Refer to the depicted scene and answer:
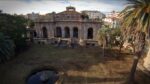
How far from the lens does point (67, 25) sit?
7000 centimetres

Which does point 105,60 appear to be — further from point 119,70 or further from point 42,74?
point 42,74

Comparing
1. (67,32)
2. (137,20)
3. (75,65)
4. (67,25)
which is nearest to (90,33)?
(67,32)

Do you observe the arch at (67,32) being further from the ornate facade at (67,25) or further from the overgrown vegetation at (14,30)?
the overgrown vegetation at (14,30)

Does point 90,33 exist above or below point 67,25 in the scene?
below

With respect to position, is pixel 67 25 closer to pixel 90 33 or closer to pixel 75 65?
pixel 90 33

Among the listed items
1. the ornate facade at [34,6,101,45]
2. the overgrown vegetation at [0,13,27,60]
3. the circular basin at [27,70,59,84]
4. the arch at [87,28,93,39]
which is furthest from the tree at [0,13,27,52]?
the arch at [87,28,93,39]

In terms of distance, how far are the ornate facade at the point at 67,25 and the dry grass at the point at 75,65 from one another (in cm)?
1657

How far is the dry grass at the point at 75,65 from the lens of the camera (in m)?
34.9

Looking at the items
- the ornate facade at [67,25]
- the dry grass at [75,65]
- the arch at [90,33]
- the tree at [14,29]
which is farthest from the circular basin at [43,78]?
the arch at [90,33]

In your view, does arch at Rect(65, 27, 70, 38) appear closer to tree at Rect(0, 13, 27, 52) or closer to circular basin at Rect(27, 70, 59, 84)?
tree at Rect(0, 13, 27, 52)

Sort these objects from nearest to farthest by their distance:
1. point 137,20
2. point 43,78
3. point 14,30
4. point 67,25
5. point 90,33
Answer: point 137,20 < point 43,78 < point 14,30 < point 67,25 < point 90,33

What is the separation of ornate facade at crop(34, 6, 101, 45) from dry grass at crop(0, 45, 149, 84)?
16.6 m

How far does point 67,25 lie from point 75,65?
103 ft

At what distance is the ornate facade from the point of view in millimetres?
67938
